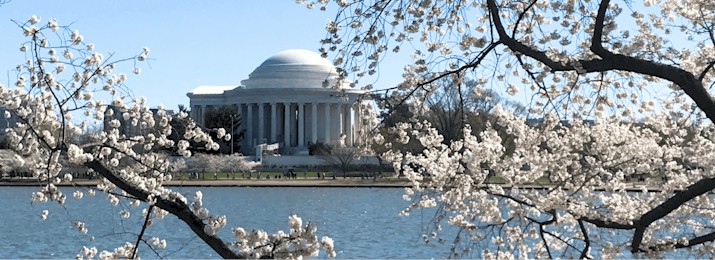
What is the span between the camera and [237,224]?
867 inches

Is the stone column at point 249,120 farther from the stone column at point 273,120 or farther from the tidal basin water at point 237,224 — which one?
the tidal basin water at point 237,224

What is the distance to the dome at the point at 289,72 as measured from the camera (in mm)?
78188

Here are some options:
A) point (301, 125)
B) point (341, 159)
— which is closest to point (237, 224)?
point (341, 159)

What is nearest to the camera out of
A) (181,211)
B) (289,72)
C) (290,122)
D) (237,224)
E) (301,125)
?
(181,211)

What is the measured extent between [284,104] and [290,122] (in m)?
2.44

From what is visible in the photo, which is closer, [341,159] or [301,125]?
[341,159]

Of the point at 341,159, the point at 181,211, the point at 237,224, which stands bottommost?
the point at 237,224

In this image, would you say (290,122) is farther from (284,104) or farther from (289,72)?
(289,72)

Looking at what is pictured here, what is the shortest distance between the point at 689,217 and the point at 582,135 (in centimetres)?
107

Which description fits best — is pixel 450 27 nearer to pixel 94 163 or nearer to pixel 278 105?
pixel 94 163

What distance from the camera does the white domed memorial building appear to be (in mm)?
77875

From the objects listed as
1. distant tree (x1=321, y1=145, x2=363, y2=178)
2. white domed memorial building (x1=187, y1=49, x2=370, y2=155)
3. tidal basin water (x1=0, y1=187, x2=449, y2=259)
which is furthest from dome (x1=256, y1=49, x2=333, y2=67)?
tidal basin water (x1=0, y1=187, x2=449, y2=259)

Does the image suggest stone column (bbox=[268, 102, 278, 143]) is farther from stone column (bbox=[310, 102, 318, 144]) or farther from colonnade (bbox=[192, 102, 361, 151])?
stone column (bbox=[310, 102, 318, 144])

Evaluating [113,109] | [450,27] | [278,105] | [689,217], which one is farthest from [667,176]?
[278,105]
